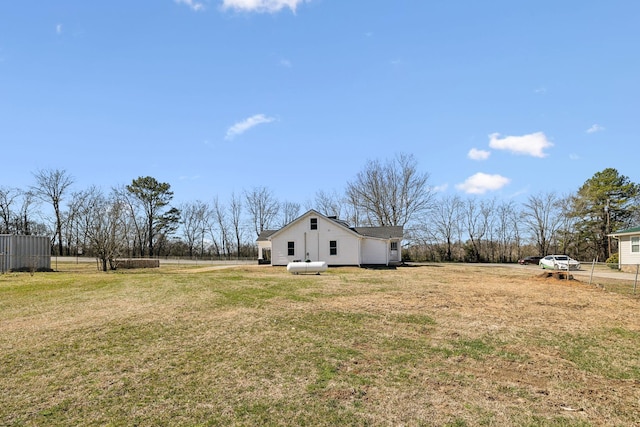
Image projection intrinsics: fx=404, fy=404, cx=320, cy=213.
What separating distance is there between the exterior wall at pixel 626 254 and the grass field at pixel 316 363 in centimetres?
1901

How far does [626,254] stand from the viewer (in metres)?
27.6

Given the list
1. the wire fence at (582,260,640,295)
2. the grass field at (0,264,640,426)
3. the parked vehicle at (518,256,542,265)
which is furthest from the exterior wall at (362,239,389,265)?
the grass field at (0,264,640,426)

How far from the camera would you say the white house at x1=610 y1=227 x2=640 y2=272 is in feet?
86.8

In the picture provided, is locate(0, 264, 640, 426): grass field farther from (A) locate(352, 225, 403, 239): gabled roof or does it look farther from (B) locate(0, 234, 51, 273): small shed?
(A) locate(352, 225, 403, 239): gabled roof

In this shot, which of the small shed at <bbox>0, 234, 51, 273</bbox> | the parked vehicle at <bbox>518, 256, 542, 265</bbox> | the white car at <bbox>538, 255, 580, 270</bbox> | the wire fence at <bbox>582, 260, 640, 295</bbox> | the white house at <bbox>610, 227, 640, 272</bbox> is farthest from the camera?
the parked vehicle at <bbox>518, 256, 542, 265</bbox>

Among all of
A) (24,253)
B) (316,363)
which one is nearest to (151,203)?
(24,253)

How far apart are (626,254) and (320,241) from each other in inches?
842

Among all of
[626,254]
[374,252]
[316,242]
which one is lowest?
[626,254]

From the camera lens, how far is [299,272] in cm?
2345

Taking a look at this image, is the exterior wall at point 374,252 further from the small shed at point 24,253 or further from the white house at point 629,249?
the small shed at point 24,253

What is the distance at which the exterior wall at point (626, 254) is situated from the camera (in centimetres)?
2666

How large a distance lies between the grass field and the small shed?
2156cm

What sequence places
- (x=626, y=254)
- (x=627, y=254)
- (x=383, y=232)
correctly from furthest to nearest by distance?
(x=383, y=232) → (x=626, y=254) → (x=627, y=254)

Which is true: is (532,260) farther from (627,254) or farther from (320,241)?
(320,241)
